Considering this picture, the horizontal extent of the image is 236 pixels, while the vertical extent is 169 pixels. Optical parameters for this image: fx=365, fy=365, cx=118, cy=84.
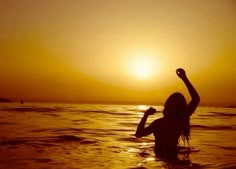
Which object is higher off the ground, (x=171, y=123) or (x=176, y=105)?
(x=176, y=105)

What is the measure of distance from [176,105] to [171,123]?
1.45ft

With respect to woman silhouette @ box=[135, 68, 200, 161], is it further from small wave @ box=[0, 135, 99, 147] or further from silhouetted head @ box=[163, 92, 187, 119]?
small wave @ box=[0, 135, 99, 147]

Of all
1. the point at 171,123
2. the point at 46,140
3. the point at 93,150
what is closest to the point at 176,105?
the point at 171,123

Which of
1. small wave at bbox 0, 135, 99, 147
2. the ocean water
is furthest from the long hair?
small wave at bbox 0, 135, 99, 147

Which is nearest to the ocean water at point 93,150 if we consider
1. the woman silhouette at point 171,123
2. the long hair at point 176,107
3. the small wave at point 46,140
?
the small wave at point 46,140

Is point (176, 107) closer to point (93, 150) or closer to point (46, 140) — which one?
point (93, 150)

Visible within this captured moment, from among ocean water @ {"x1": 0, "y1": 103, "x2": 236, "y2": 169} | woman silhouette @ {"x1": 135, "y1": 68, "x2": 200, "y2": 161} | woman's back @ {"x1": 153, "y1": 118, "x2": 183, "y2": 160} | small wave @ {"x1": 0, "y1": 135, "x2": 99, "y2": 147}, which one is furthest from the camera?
small wave @ {"x1": 0, "y1": 135, "x2": 99, "y2": 147}

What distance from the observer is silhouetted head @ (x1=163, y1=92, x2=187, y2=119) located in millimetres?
7211

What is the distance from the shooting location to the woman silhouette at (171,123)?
7.14 metres

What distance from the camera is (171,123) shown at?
7484mm

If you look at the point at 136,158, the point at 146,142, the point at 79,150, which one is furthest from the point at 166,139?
the point at 146,142

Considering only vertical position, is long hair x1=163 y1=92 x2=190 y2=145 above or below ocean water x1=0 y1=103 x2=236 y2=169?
above

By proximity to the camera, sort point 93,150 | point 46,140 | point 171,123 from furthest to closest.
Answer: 1. point 46,140
2. point 93,150
3. point 171,123

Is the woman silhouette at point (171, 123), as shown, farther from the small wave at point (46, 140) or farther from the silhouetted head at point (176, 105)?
the small wave at point (46, 140)
